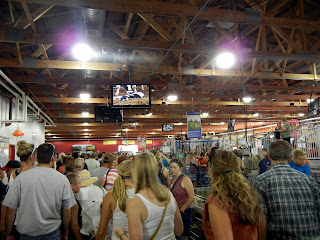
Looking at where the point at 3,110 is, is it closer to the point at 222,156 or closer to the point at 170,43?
the point at 170,43

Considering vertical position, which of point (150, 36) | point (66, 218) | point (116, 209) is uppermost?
point (150, 36)

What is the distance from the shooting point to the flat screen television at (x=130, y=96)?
8406mm

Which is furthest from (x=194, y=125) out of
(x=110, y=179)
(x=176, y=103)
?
(x=110, y=179)

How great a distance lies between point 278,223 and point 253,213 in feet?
1.74

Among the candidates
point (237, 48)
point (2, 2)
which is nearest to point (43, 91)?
point (2, 2)

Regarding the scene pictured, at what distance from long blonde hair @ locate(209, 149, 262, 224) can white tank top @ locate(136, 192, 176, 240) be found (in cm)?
42

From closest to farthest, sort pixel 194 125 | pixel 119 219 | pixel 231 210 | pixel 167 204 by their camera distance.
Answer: pixel 231 210 < pixel 167 204 < pixel 119 219 < pixel 194 125

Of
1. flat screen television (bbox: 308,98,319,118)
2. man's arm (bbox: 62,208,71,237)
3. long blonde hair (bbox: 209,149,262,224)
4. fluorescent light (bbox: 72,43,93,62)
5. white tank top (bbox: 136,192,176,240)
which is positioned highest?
fluorescent light (bbox: 72,43,93,62)

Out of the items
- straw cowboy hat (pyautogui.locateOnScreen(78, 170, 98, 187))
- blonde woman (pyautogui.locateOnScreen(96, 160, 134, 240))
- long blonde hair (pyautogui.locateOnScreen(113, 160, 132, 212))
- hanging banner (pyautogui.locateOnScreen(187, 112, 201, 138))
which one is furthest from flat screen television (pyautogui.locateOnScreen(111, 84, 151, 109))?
blonde woman (pyautogui.locateOnScreen(96, 160, 134, 240))

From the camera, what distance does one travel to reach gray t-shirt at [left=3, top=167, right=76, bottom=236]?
266 centimetres

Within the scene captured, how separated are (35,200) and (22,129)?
1096 centimetres

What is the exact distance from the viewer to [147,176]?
214cm

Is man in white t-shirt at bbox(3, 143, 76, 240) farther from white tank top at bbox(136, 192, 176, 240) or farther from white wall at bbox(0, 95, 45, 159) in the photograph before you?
white wall at bbox(0, 95, 45, 159)

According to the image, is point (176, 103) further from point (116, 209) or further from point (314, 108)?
point (116, 209)
